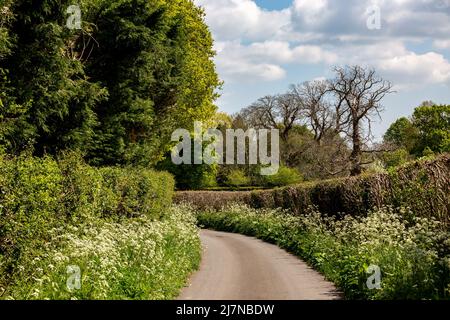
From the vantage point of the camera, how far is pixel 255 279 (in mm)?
15641

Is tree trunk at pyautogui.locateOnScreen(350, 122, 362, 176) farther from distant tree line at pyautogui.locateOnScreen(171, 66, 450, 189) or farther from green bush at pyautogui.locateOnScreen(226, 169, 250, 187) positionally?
green bush at pyautogui.locateOnScreen(226, 169, 250, 187)

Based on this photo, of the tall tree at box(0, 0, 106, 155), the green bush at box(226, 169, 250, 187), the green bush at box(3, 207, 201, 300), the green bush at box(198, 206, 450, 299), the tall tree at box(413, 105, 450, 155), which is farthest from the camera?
the tall tree at box(413, 105, 450, 155)

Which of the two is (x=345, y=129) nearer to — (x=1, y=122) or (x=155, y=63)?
(x=155, y=63)

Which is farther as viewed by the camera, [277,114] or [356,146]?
[277,114]

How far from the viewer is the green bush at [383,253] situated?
10086mm

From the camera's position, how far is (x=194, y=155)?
5550 cm

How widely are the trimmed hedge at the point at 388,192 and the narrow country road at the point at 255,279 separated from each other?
3194mm

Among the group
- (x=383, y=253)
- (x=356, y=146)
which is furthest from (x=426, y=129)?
(x=383, y=253)

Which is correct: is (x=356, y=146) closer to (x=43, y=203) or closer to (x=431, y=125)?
(x=43, y=203)

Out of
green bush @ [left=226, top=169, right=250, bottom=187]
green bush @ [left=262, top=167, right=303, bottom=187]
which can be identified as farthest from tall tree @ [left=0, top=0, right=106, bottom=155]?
green bush @ [left=226, top=169, right=250, bottom=187]

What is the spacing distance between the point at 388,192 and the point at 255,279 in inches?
227

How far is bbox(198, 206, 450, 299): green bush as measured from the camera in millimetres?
10086

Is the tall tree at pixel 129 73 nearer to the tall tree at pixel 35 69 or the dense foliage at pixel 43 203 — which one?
the tall tree at pixel 35 69

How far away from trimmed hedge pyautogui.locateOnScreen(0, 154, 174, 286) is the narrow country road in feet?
11.5
